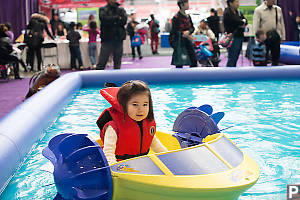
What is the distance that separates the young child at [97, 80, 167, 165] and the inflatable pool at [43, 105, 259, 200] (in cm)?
17

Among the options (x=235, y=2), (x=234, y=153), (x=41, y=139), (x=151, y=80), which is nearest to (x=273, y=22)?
(x=235, y=2)

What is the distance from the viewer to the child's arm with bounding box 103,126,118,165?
7.01 ft

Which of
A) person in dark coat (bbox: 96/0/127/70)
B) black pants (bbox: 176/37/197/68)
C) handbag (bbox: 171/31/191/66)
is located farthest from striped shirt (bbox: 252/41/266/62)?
person in dark coat (bbox: 96/0/127/70)

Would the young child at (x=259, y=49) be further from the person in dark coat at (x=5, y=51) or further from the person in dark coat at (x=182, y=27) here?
the person in dark coat at (x=5, y=51)

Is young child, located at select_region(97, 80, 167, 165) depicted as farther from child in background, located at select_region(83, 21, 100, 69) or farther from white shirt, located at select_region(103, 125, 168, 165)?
child in background, located at select_region(83, 21, 100, 69)

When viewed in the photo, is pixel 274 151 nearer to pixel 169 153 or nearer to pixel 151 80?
pixel 169 153

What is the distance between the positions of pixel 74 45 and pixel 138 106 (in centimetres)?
717

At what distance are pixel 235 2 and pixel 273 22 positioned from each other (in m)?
0.84

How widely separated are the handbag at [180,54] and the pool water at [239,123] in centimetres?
Answer: 53

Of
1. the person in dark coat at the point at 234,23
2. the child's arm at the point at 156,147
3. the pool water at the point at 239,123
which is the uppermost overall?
the person in dark coat at the point at 234,23

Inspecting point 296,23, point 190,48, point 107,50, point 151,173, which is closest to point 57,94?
point 107,50

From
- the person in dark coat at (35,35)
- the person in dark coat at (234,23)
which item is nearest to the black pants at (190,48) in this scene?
the person in dark coat at (234,23)

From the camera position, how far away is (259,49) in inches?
295

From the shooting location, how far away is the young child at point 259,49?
7.24m
